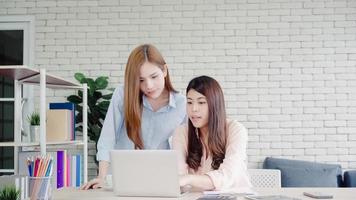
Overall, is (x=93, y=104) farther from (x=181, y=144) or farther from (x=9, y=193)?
(x=9, y=193)

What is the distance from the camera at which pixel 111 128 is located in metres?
2.42

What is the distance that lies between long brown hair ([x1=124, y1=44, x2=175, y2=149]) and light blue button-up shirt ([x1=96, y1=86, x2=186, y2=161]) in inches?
2.3

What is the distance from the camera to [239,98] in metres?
4.52

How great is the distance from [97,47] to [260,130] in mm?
1804

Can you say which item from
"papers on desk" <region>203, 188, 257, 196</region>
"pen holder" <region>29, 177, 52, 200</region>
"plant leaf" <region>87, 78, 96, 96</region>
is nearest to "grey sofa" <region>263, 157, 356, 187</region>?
"plant leaf" <region>87, 78, 96, 96</region>

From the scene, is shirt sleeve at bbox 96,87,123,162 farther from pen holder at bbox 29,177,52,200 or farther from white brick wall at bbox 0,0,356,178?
white brick wall at bbox 0,0,356,178

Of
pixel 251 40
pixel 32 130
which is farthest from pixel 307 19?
pixel 32 130

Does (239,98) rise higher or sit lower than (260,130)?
higher

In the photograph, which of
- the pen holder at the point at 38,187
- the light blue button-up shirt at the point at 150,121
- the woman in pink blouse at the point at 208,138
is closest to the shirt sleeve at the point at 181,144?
the woman in pink blouse at the point at 208,138

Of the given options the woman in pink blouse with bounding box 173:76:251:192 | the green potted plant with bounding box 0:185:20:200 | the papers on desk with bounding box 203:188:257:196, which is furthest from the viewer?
the woman in pink blouse with bounding box 173:76:251:192

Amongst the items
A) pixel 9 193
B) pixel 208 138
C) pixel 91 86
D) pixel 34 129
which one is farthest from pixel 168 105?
pixel 91 86

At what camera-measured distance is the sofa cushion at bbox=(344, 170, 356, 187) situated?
4184mm

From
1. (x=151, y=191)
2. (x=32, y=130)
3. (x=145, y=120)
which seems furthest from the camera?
(x=32, y=130)

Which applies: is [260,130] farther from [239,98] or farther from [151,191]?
[151,191]
